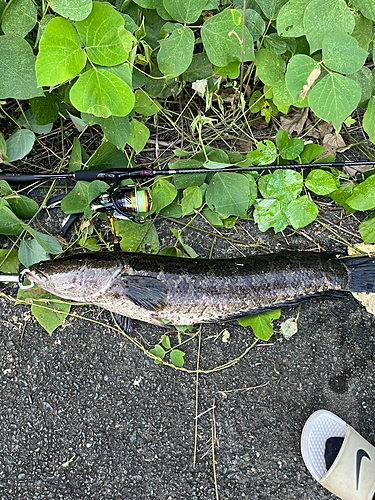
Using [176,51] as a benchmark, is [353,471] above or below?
below

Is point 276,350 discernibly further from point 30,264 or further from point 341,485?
point 30,264

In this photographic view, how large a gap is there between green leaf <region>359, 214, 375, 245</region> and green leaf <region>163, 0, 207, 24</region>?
5.23ft

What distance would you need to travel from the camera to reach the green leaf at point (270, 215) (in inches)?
96.1

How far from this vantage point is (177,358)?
2.46m

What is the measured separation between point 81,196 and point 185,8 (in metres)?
1.18

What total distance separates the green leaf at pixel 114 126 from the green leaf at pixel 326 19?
1045 millimetres

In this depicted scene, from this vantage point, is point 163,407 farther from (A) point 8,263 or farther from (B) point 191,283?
(A) point 8,263

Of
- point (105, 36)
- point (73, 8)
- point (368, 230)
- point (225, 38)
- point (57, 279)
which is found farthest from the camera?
point (368, 230)

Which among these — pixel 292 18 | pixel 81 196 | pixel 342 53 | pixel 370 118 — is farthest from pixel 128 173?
pixel 370 118

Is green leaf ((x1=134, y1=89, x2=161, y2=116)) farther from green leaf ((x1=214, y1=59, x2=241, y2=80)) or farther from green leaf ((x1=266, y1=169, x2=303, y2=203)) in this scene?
green leaf ((x1=266, y1=169, x2=303, y2=203))

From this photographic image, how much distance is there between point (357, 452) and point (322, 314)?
3.00 feet

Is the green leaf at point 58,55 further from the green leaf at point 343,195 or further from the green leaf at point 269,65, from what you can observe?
the green leaf at point 343,195

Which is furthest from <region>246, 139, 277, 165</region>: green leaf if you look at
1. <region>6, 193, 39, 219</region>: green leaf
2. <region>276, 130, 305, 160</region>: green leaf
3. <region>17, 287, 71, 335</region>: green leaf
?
<region>17, 287, 71, 335</region>: green leaf

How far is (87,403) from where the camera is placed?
2.47 metres
